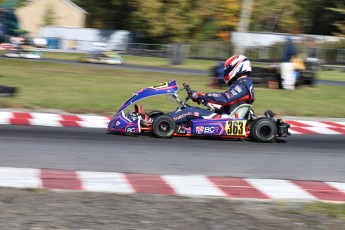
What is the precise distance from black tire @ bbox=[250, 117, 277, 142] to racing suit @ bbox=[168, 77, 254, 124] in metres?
0.38

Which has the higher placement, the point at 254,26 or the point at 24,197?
the point at 254,26

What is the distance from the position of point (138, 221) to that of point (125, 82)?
12.3 metres

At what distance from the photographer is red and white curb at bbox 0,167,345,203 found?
221 inches

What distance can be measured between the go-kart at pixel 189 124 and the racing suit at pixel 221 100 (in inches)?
2.9

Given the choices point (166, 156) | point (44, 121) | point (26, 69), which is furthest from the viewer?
point (26, 69)

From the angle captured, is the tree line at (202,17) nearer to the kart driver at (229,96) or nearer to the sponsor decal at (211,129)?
the kart driver at (229,96)

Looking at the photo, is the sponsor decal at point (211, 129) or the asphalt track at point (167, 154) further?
the sponsor decal at point (211, 129)

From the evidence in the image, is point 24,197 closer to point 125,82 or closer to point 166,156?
point 166,156

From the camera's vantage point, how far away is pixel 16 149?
7.39m

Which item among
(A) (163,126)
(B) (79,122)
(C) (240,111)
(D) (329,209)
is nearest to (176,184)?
(D) (329,209)

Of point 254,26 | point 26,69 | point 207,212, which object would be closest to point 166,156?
point 207,212

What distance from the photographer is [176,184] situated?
5961 millimetres

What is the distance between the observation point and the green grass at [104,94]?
12.1 meters

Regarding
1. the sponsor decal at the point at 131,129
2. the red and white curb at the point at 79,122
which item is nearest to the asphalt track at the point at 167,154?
the sponsor decal at the point at 131,129
